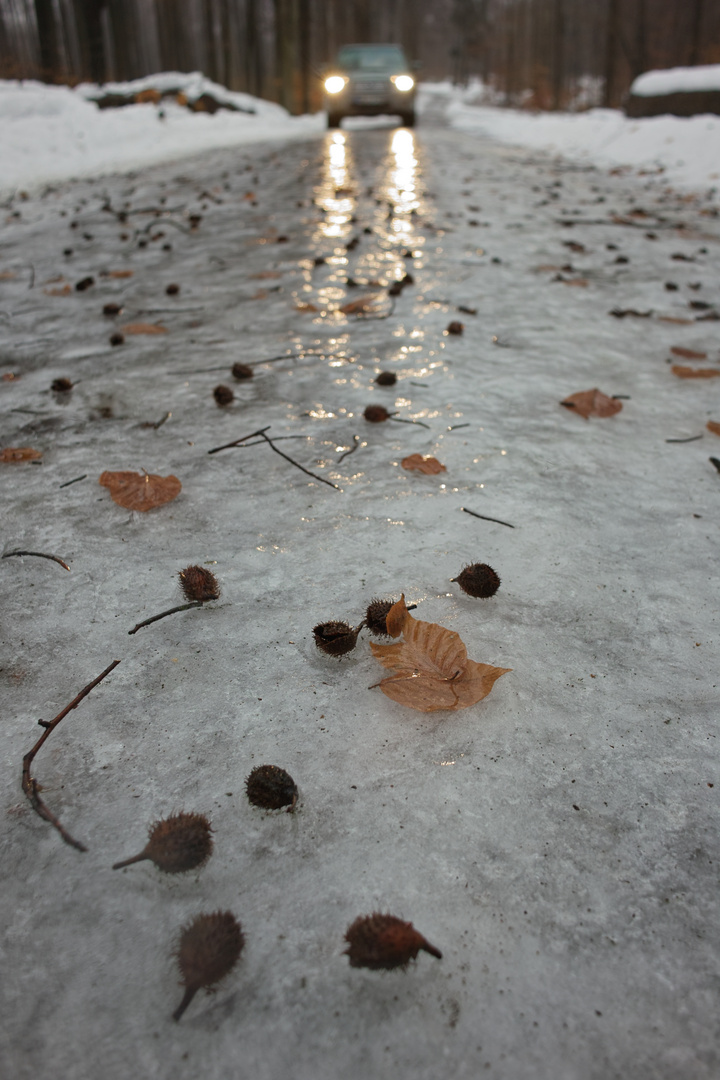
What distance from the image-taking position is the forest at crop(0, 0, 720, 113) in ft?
51.9

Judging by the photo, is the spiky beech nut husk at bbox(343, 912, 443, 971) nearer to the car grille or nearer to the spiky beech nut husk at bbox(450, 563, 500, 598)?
the spiky beech nut husk at bbox(450, 563, 500, 598)

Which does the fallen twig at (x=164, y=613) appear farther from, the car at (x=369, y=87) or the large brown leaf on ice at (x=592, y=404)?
the car at (x=369, y=87)

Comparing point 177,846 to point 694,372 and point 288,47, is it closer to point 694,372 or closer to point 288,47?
point 694,372

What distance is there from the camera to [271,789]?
3.22ft

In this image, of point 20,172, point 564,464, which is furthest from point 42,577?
point 20,172

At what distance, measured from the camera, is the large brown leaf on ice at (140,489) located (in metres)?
1.71

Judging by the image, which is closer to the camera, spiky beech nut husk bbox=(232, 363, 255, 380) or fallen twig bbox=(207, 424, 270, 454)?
fallen twig bbox=(207, 424, 270, 454)

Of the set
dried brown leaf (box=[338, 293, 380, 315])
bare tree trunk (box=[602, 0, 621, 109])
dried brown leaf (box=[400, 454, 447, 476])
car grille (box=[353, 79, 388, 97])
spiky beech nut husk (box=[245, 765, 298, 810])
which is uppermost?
bare tree trunk (box=[602, 0, 621, 109])

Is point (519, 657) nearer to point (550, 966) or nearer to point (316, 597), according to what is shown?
point (316, 597)

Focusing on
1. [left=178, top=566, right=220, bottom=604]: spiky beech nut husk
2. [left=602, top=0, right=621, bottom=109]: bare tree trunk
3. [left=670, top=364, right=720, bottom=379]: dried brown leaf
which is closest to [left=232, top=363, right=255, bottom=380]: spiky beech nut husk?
[left=178, top=566, right=220, bottom=604]: spiky beech nut husk

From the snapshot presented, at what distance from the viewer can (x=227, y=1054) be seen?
0.73 meters

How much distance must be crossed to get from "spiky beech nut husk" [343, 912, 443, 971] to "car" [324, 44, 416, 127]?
15.3 meters

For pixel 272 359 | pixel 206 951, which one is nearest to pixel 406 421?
pixel 272 359

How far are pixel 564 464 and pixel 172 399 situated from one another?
1402 millimetres
